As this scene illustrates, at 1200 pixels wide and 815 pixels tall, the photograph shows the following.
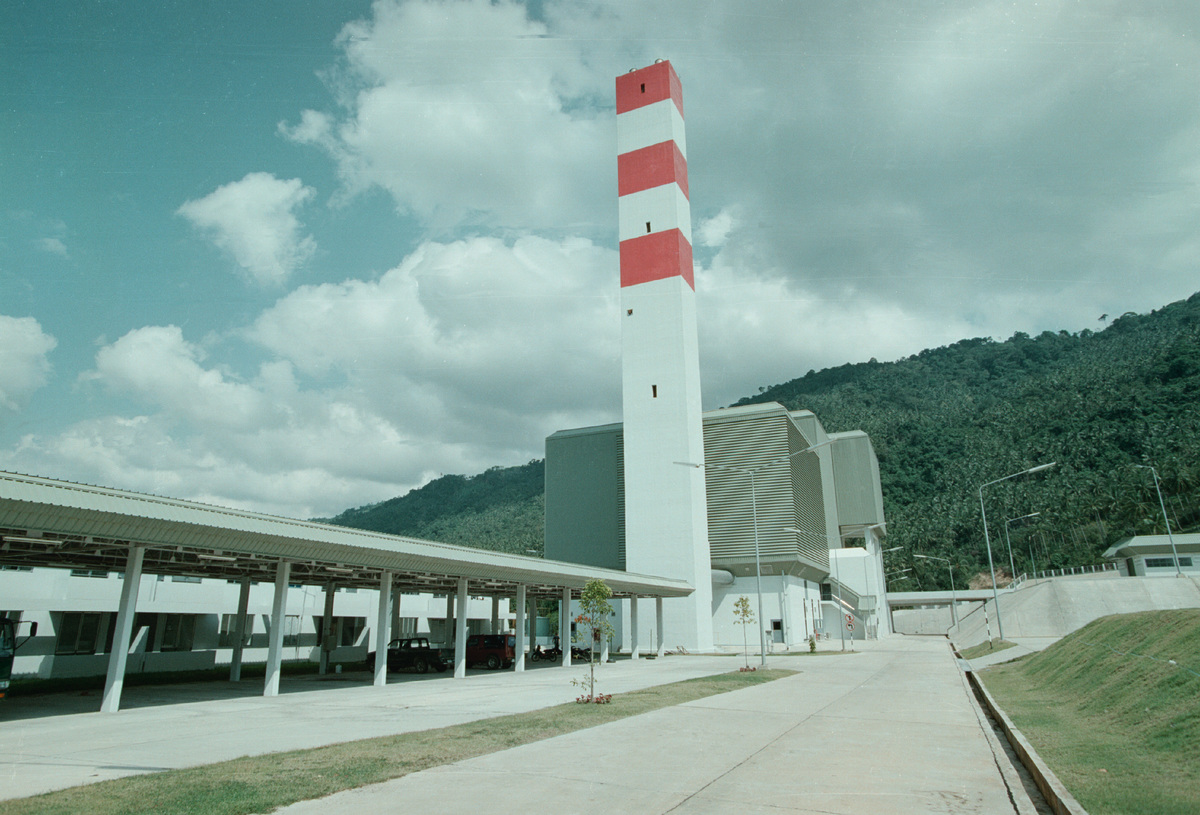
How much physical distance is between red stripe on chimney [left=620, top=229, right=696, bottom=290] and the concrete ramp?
3509cm

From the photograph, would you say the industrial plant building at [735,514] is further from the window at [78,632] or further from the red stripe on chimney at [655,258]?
the window at [78,632]

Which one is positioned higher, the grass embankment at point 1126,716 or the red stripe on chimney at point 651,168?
the red stripe on chimney at point 651,168

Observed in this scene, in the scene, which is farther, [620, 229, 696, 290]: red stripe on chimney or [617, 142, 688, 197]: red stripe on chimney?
[617, 142, 688, 197]: red stripe on chimney

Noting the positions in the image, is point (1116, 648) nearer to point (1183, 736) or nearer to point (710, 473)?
point (1183, 736)

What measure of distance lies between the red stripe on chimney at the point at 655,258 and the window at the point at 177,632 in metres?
34.0

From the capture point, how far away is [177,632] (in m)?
40.1

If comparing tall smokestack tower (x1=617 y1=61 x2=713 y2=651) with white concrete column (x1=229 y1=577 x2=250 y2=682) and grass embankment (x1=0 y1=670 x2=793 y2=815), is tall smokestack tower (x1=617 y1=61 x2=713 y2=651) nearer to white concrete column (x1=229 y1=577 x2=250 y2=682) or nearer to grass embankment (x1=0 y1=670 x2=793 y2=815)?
white concrete column (x1=229 y1=577 x2=250 y2=682)

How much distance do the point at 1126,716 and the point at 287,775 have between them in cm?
1301

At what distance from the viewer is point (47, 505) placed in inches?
530

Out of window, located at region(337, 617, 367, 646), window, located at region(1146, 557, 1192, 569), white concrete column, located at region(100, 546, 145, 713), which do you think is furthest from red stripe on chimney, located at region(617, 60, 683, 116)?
window, located at region(1146, 557, 1192, 569)

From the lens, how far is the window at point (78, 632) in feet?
111

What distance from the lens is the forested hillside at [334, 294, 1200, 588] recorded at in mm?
112438

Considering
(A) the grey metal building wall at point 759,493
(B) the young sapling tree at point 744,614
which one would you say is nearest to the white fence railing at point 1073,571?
(A) the grey metal building wall at point 759,493

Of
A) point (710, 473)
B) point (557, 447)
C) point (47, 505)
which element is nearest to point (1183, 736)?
point (47, 505)
